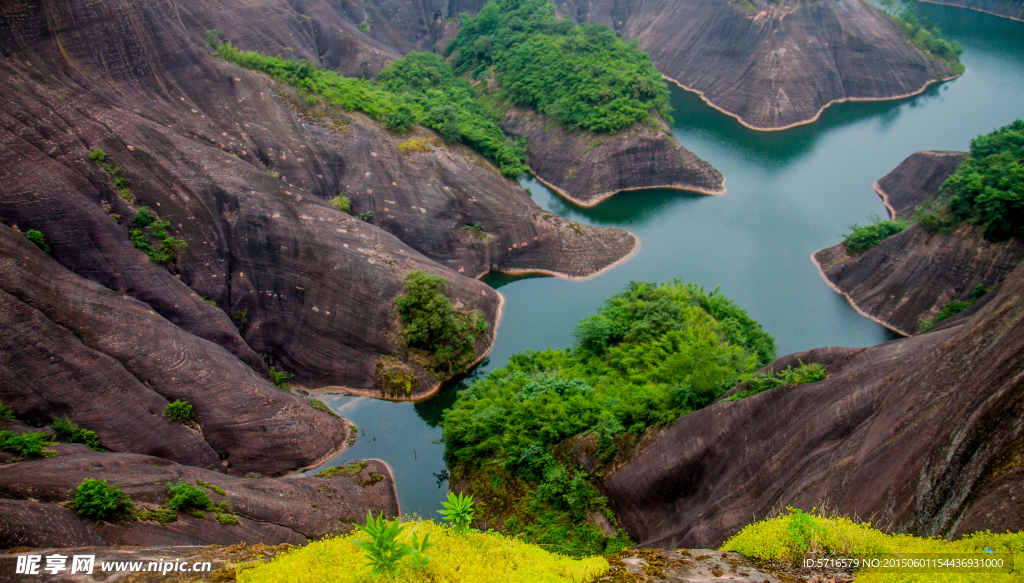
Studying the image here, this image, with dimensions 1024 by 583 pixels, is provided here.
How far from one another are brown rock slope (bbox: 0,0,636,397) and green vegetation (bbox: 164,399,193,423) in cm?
408

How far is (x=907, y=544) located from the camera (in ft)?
24.2

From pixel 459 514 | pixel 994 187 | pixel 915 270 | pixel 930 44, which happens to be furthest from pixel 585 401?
pixel 930 44

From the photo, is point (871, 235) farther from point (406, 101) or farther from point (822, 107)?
point (406, 101)

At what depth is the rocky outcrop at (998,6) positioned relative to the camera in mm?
57438

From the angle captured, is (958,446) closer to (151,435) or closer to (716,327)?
(716,327)

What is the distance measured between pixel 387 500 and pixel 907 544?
16.3 meters

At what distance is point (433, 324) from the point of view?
24.6 meters

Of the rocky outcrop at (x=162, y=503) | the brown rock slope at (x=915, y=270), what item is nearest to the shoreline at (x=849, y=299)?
the brown rock slope at (x=915, y=270)

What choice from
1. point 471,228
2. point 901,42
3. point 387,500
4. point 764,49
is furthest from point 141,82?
point 901,42

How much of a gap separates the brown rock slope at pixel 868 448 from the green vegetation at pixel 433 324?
1087 centimetres

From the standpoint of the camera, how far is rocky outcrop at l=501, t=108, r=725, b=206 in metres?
38.4

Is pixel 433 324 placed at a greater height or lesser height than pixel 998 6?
lesser

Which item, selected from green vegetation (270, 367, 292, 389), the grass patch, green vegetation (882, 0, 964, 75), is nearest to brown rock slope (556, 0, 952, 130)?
green vegetation (882, 0, 964, 75)

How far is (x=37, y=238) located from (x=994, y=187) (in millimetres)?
36952
